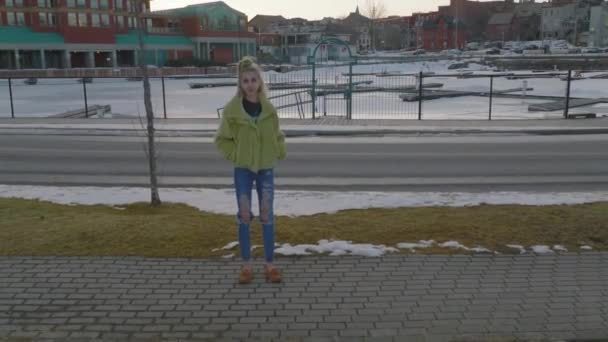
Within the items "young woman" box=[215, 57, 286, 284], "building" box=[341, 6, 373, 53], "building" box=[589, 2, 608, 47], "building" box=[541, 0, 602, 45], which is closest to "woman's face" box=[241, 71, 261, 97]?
"young woman" box=[215, 57, 286, 284]

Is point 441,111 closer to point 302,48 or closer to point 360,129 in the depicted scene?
point 360,129

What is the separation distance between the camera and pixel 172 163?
12844 millimetres

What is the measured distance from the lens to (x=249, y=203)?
5195 millimetres

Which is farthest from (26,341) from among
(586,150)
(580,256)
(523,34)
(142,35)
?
(523,34)

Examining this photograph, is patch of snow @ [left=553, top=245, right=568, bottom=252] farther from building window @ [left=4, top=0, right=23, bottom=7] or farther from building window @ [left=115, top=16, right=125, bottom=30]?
building window @ [left=115, top=16, right=125, bottom=30]

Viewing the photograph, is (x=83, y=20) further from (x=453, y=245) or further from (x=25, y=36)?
(x=453, y=245)

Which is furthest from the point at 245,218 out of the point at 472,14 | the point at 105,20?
the point at 472,14

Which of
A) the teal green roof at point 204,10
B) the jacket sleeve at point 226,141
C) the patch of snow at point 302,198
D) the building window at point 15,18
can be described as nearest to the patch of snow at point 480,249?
the patch of snow at point 302,198

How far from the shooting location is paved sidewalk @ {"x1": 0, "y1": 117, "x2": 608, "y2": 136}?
1750 cm

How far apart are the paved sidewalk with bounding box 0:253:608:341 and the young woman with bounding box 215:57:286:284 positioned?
0.38 meters

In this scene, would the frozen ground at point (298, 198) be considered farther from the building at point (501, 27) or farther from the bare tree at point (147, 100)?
the building at point (501, 27)

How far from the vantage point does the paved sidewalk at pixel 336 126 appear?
17.5 meters

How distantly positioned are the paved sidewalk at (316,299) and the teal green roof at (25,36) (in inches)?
2777

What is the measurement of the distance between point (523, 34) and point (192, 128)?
14021cm
